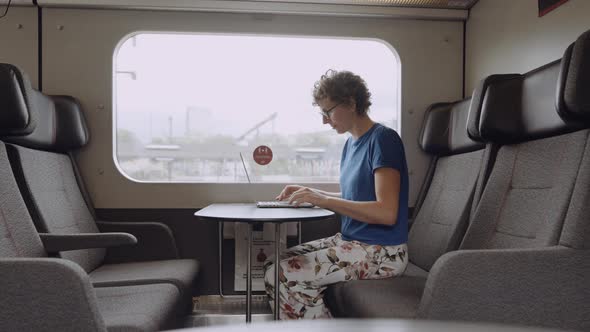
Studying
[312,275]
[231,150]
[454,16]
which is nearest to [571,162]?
[312,275]

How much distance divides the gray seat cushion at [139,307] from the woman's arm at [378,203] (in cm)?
65

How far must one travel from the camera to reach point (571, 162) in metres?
1.62

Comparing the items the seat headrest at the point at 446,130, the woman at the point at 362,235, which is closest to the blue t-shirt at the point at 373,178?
the woman at the point at 362,235

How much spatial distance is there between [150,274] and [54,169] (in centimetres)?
80

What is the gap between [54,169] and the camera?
2.46 metres

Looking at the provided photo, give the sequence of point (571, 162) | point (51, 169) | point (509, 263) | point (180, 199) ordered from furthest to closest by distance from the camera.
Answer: point (180, 199), point (51, 169), point (571, 162), point (509, 263)

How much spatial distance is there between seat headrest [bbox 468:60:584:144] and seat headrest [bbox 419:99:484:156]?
324mm

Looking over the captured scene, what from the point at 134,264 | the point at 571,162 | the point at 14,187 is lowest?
the point at 134,264

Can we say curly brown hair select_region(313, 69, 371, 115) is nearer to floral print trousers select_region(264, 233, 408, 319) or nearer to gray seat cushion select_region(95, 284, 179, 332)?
floral print trousers select_region(264, 233, 408, 319)

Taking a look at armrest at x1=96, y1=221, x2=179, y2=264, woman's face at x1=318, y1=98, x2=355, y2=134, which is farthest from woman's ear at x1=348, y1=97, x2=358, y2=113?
armrest at x1=96, y1=221, x2=179, y2=264

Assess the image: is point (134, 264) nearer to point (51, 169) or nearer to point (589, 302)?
point (51, 169)

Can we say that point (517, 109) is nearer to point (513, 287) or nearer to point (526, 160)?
point (526, 160)

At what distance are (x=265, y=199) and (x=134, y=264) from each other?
842 mm

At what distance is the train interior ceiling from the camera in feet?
6.70
